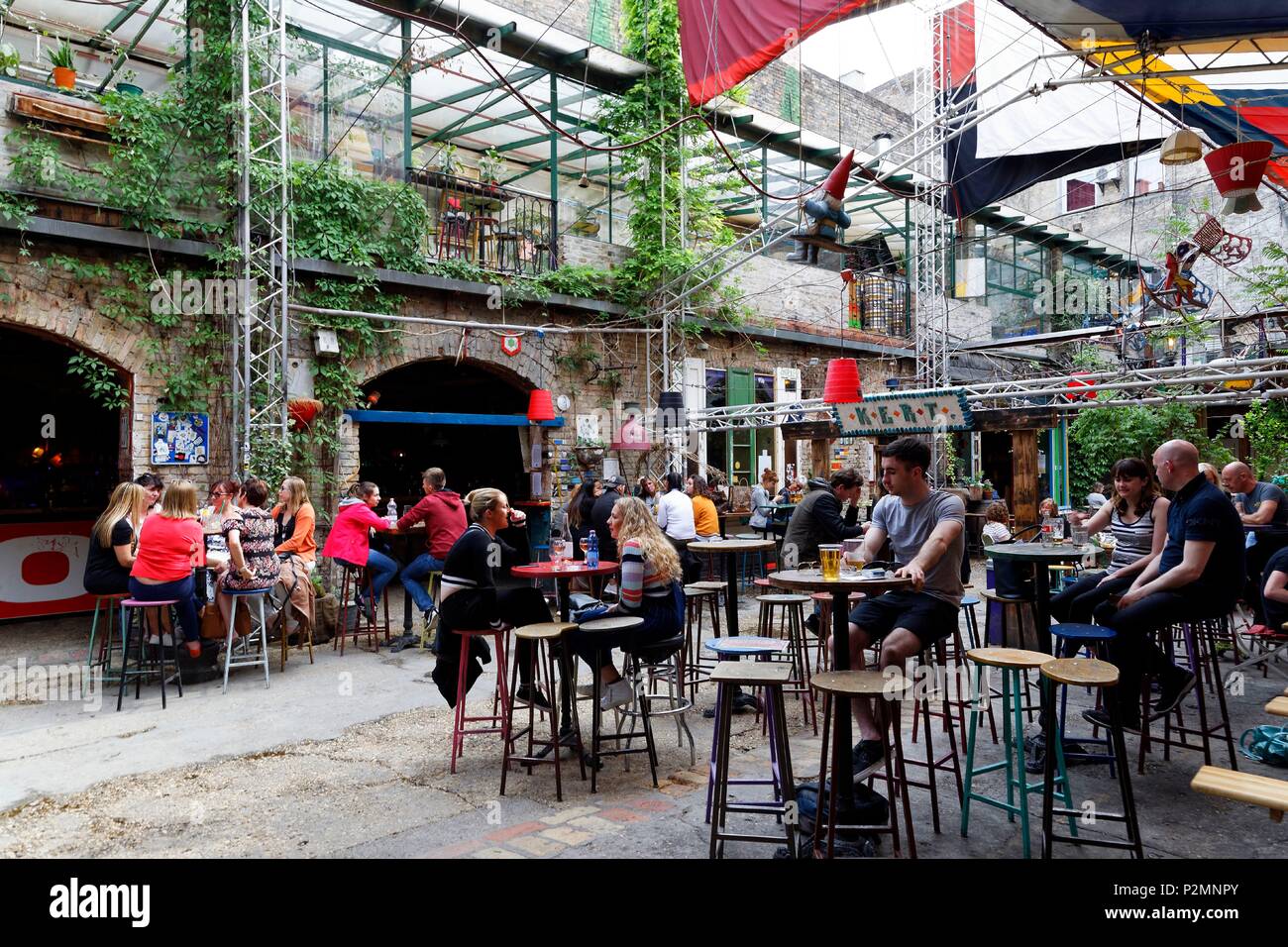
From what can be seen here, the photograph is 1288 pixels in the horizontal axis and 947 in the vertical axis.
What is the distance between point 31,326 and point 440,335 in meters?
4.31

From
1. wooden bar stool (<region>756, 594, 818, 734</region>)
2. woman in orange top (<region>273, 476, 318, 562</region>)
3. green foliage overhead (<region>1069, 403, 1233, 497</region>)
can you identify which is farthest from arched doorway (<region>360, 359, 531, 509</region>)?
green foliage overhead (<region>1069, 403, 1233, 497</region>)

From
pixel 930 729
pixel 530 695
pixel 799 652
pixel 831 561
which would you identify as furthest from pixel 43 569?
pixel 930 729

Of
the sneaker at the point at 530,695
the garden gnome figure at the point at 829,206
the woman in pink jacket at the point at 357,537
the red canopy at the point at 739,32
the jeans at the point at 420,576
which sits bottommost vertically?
the sneaker at the point at 530,695

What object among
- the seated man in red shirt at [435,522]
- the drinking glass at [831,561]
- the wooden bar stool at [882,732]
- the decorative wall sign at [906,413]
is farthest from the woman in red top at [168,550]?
the decorative wall sign at [906,413]

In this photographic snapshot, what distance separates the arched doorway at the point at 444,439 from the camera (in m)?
14.2

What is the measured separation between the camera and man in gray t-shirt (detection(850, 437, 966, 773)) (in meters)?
3.85

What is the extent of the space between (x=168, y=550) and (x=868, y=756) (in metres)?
5.36

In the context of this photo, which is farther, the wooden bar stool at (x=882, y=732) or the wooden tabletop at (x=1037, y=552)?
the wooden tabletop at (x=1037, y=552)

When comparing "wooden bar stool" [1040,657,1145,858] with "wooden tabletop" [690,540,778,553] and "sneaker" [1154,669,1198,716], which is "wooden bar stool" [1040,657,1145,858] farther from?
"wooden tabletop" [690,540,778,553]

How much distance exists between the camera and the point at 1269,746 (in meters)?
4.55

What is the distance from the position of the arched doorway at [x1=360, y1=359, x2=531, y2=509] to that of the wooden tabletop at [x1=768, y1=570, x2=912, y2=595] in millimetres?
10071

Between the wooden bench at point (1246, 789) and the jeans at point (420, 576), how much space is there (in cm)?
675

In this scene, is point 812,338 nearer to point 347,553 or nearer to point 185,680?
point 347,553

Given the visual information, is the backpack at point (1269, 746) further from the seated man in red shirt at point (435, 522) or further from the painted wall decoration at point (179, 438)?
the painted wall decoration at point (179, 438)
